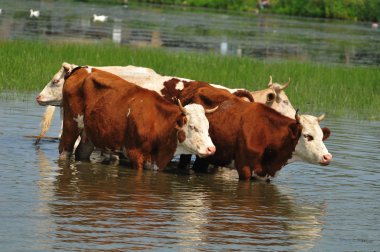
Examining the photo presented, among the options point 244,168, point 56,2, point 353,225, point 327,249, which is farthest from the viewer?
point 56,2

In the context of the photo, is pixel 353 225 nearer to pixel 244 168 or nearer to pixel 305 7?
pixel 244 168

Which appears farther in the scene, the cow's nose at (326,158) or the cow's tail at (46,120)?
the cow's tail at (46,120)

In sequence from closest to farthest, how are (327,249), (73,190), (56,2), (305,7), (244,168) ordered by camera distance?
(327,249), (73,190), (244,168), (56,2), (305,7)

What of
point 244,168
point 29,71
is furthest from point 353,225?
point 29,71

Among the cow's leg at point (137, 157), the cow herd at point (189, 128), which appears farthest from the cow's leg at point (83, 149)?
the cow's leg at point (137, 157)

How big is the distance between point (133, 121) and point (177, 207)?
2.37m

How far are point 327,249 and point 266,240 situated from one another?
0.59m

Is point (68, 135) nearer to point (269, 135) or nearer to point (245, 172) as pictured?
point (245, 172)

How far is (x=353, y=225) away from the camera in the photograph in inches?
463

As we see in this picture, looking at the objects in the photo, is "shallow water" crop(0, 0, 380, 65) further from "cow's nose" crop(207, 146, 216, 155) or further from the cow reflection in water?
"cow's nose" crop(207, 146, 216, 155)

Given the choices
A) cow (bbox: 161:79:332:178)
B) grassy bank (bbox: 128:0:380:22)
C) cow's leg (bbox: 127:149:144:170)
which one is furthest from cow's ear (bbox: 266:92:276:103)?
grassy bank (bbox: 128:0:380:22)

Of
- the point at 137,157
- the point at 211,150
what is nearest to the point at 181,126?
the point at 211,150

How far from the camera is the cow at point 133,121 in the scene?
45.6ft

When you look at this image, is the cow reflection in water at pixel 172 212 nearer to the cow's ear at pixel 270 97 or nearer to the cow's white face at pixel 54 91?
the cow's white face at pixel 54 91
